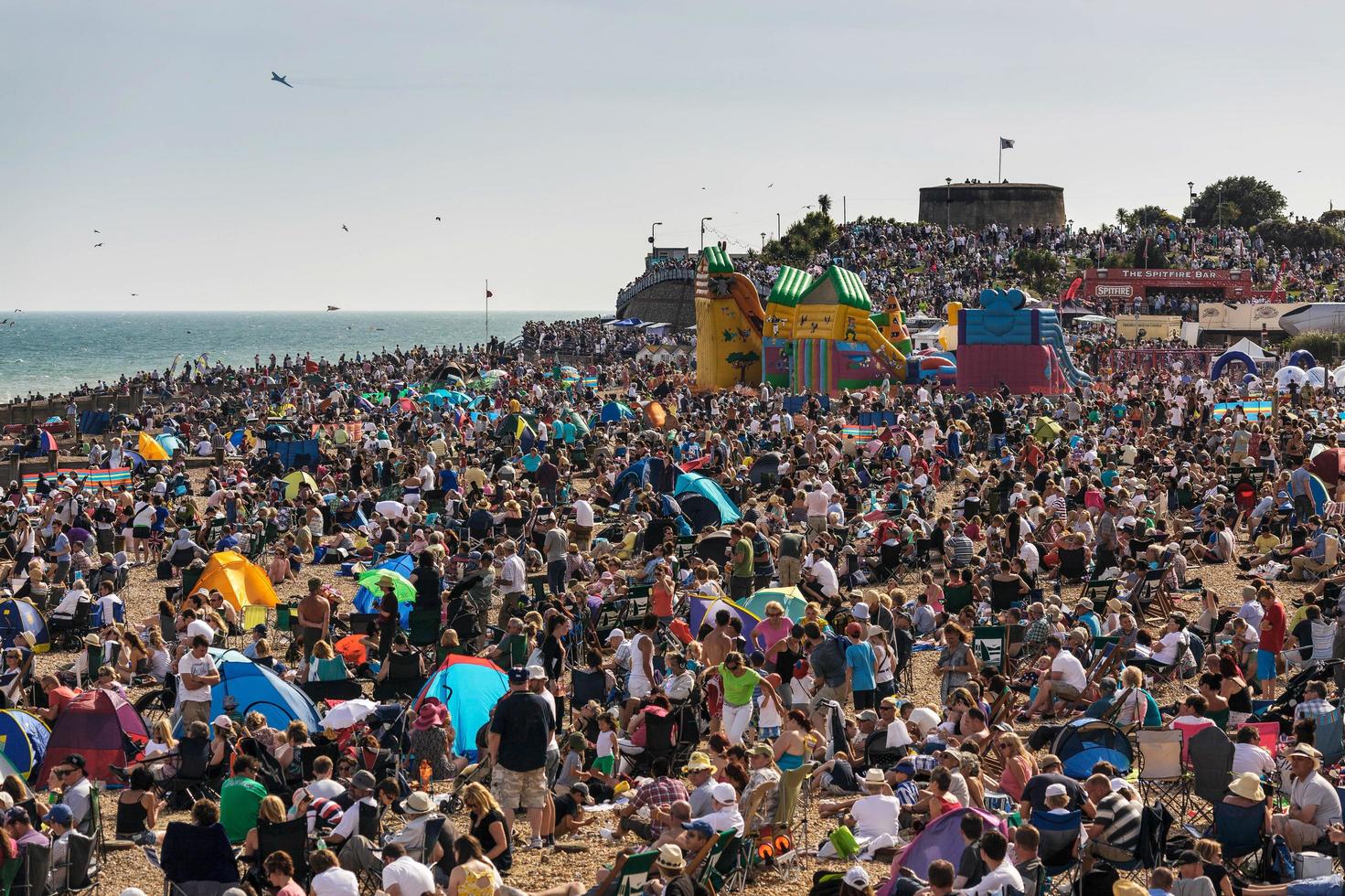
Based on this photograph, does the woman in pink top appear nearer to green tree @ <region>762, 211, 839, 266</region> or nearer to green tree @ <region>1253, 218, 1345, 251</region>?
green tree @ <region>762, 211, 839, 266</region>

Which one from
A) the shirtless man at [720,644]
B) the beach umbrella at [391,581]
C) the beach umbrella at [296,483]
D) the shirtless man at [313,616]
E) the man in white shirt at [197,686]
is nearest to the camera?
the man in white shirt at [197,686]

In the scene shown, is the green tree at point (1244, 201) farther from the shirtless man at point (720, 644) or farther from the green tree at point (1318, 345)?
the shirtless man at point (720, 644)

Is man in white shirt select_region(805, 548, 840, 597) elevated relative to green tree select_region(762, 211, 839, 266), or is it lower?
lower

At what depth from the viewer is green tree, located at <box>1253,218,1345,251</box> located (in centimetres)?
7519

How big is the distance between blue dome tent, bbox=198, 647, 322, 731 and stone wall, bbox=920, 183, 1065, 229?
7270cm

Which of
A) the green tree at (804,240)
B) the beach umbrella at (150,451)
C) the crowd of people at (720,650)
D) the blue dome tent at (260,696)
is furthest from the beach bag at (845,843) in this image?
the green tree at (804,240)

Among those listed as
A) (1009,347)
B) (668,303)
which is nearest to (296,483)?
(1009,347)

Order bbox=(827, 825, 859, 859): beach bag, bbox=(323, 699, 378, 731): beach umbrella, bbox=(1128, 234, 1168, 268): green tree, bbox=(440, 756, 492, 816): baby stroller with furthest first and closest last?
bbox=(1128, 234, 1168, 268): green tree < bbox=(323, 699, 378, 731): beach umbrella < bbox=(440, 756, 492, 816): baby stroller < bbox=(827, 825, 859, 859): beach bag

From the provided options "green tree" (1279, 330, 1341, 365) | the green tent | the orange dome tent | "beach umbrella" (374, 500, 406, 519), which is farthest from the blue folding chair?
"green tree" (1279, 330, 1341, 365)

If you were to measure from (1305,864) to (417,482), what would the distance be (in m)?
15.1

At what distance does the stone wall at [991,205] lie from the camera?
80.3 m

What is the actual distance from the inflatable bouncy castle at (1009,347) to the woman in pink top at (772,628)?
21807 mm

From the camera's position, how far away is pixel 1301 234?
253ft

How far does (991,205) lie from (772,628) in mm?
72518
